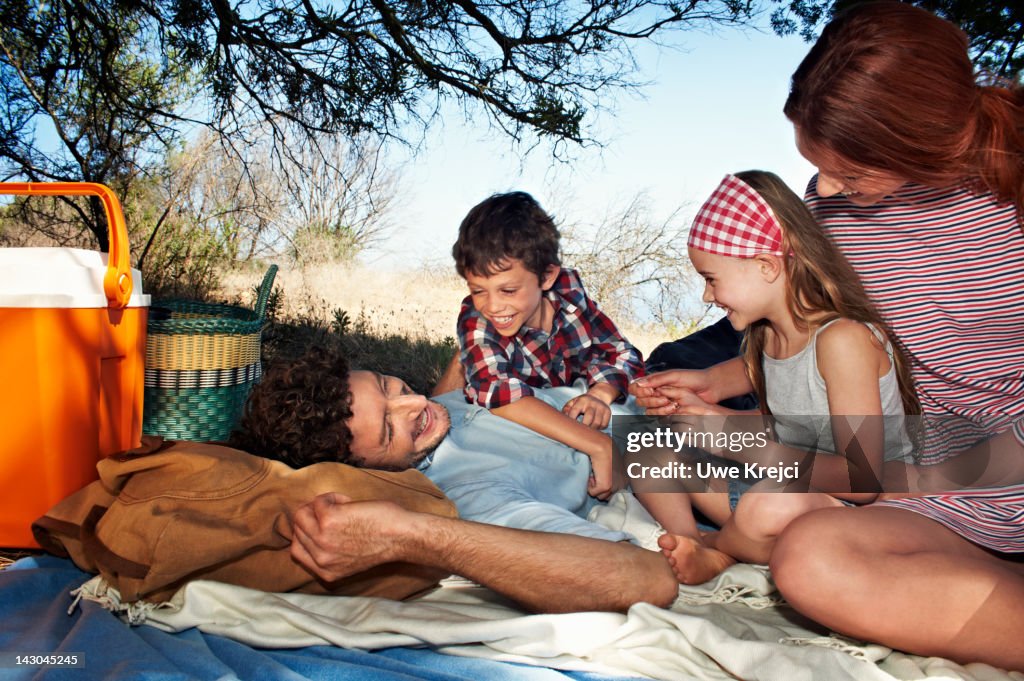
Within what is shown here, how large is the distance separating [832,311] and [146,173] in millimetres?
4587

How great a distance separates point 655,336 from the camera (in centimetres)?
769

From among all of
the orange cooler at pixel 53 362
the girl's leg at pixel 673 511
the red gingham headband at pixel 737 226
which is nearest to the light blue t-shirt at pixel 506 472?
the girl's leg at pixel 673 511

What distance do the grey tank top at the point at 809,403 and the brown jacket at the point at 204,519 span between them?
95 centimetres

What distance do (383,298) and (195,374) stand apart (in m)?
4.24

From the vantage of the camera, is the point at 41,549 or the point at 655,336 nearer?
the point at 41,549

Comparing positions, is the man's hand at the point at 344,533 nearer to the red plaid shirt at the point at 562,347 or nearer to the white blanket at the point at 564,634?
the white blanket at the point at 564,634

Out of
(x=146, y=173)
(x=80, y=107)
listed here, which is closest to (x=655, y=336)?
(x=146, y=173)

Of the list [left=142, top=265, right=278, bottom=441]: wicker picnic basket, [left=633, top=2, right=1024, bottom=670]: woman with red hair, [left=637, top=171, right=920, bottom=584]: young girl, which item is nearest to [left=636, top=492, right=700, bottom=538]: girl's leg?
[left=637, top=171, right=920, bottom=584]: young girl

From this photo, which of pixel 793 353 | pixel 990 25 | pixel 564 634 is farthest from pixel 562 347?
pixel 990 25

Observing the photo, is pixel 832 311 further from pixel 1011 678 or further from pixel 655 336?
pixel 655 336

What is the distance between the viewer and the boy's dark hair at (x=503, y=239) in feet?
9.16

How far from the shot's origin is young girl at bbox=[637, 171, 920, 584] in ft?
6.40

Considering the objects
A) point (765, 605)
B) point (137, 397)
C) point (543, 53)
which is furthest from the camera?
point (543, 53)

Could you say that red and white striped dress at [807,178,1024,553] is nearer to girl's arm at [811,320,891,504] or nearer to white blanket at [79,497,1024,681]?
girl's arm at [811,320,891,504]
